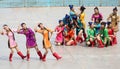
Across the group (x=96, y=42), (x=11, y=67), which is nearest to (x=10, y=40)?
(x=11, y=67)

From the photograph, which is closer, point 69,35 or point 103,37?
point 103,37

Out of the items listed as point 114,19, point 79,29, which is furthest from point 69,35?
point 114,19

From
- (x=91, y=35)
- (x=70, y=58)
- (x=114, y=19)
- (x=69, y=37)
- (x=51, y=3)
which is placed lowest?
(x=70, y=58)

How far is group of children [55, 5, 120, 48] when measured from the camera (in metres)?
16.7

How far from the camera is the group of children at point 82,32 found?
658 inches

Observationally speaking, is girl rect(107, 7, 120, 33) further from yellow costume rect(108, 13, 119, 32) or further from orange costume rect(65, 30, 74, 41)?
orange costume rect(65, 30, 74, 41)

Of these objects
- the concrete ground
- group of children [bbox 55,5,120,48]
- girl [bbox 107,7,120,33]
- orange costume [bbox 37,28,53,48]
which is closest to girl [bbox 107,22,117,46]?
group of children [bbox 55,5,120,48]

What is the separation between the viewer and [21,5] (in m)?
27.2

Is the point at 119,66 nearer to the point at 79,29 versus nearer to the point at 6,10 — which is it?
the point at 79,29

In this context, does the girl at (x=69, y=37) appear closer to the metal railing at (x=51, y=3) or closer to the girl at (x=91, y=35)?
the girl at (x=91, y=35)

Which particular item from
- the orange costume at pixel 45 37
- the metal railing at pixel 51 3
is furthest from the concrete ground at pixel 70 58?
the metal railing at pixel 51 3

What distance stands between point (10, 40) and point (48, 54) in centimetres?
153

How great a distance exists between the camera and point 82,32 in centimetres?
1744

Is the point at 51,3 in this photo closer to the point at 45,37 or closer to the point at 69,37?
the point at 69,37
